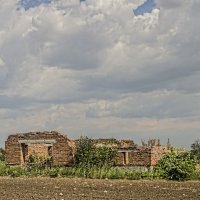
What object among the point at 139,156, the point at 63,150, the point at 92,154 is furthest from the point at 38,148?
the point at 139,156

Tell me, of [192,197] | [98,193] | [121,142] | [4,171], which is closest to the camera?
[192,197]

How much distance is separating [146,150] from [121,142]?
4.22 metres

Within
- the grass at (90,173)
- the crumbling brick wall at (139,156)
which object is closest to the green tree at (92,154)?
the crumbling brick wall at (139,156)

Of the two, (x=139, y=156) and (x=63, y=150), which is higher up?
(x=63, y=150)

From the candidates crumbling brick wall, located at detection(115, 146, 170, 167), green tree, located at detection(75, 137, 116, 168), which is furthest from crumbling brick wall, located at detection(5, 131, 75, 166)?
crumbling brick wall, located at detection(115, 146, 170, 167)

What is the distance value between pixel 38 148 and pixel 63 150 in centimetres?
484

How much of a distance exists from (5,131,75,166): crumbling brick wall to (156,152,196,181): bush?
862cm

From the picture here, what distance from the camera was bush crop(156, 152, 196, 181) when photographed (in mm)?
27625

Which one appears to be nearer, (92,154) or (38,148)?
(92,154)

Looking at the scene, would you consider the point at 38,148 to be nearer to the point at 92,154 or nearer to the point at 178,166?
the point at 92,154

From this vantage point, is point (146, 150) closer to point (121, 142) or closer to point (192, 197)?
point (121, 142)

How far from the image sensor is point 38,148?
3991 cm

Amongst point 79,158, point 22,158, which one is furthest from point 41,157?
point 79,158

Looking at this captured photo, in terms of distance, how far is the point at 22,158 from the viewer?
37.5m
